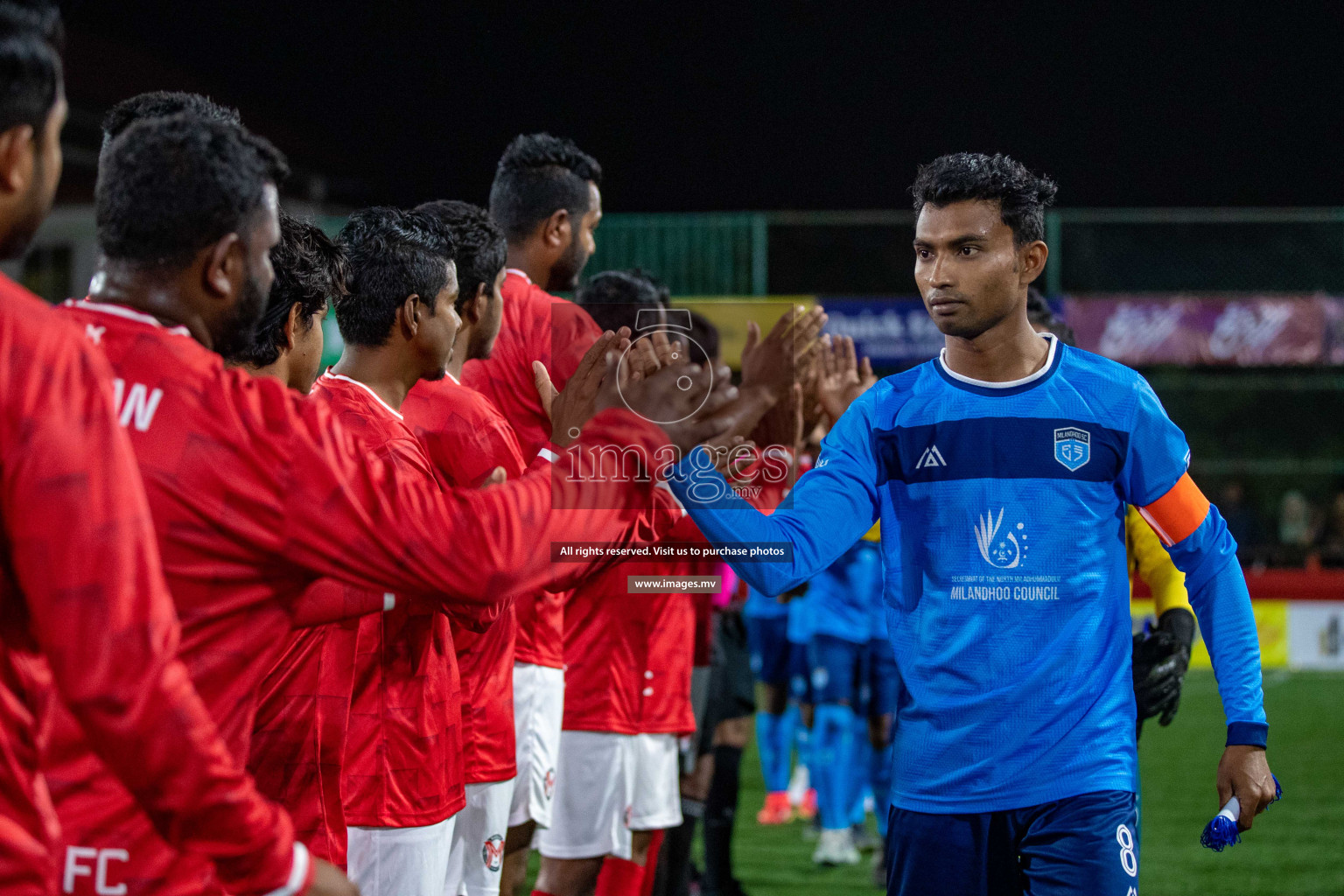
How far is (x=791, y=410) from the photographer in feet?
8.55

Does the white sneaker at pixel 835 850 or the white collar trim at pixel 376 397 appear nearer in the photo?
the white collar trim at pixel 376 397

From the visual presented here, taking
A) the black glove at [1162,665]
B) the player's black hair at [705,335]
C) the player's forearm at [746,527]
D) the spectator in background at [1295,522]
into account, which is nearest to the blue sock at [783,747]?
the player's black hair at [705,335]

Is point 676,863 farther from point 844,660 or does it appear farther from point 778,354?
point 778,354

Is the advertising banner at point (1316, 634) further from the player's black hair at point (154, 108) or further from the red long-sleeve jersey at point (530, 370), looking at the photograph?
the player's black hair at point (154, 108)

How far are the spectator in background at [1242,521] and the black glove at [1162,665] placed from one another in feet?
41.5

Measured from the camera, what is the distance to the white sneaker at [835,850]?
6.63 metres

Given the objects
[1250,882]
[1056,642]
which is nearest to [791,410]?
[1056,642]

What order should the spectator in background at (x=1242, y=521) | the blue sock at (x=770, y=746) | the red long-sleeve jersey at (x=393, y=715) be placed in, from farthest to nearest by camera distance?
the spectator in background at (x=1242, y=521)
the blue sock at (x=770, y=746)
the red long-sleeve jersey at (x=393, y=715)

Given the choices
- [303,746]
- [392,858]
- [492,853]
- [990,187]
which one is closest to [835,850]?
[492,853]

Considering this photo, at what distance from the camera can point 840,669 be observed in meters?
7.21

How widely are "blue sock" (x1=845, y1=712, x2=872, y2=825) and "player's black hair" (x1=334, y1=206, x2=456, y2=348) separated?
450 cm

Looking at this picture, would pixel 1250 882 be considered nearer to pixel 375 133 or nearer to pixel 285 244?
pixel 285 244

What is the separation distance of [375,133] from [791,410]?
84.0ft

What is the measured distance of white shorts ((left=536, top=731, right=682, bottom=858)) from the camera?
14.5 ft
